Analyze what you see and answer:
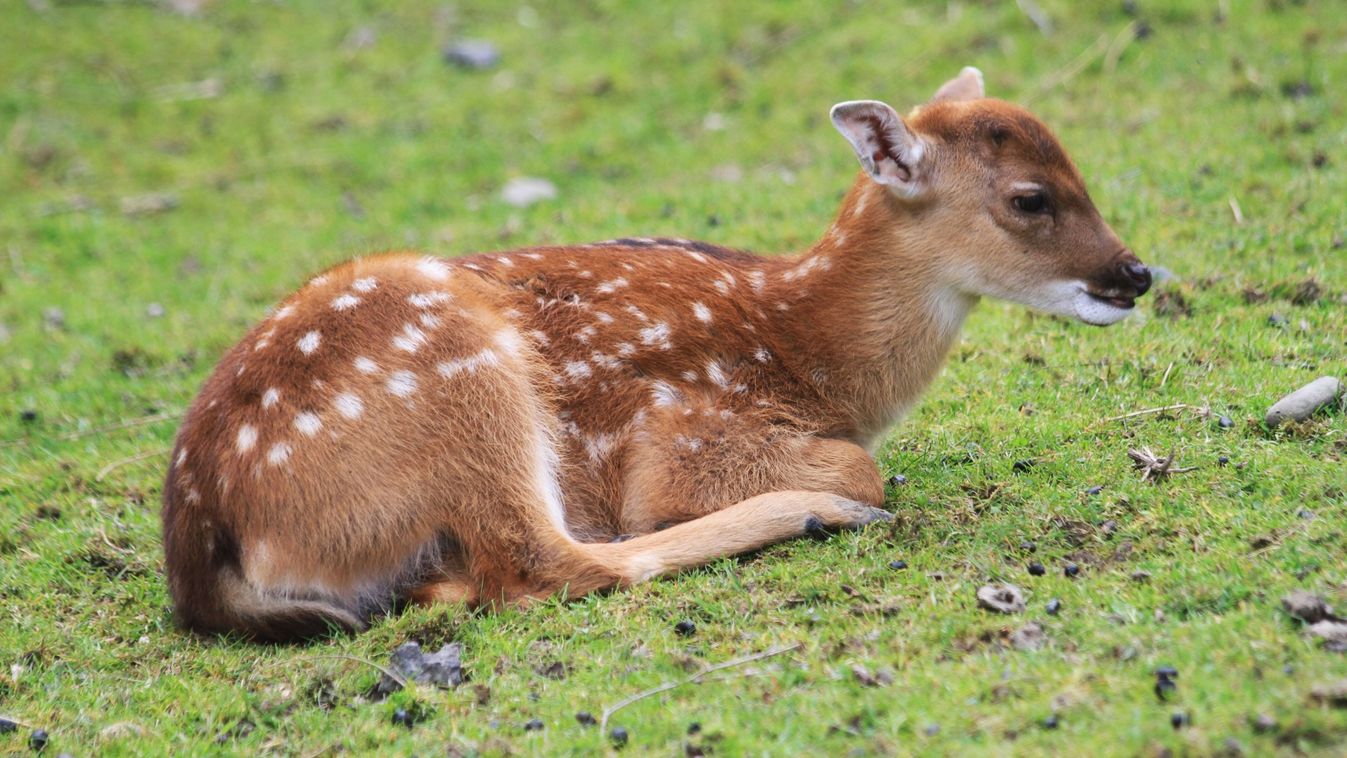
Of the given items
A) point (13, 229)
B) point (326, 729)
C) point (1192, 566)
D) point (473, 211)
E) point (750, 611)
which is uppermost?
point (1192, 566)

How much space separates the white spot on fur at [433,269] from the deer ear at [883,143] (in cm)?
173

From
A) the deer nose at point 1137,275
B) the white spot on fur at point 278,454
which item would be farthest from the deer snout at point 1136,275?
the white spot on fur at point 278,454

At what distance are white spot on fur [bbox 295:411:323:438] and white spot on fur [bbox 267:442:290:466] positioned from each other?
8cm

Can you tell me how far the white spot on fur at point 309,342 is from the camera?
5.51 metres

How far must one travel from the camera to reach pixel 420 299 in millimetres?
5727

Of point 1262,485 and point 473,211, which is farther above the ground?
point 1262,485

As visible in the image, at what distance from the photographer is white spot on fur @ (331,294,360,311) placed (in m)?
5.67

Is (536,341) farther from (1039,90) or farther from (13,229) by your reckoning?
(13,229)

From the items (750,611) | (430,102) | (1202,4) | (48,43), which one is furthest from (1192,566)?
(48,43)

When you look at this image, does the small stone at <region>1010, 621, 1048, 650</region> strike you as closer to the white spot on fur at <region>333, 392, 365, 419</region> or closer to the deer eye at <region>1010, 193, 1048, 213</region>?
the deer eye at <region>1010, 193, 1048, 213</region>

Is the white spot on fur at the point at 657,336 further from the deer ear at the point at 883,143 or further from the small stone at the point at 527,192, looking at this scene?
the small stone at the point at 527,192

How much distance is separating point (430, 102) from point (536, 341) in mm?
7865

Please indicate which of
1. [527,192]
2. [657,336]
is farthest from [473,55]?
[657,336]

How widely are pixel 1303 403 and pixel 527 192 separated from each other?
6.72 metres
